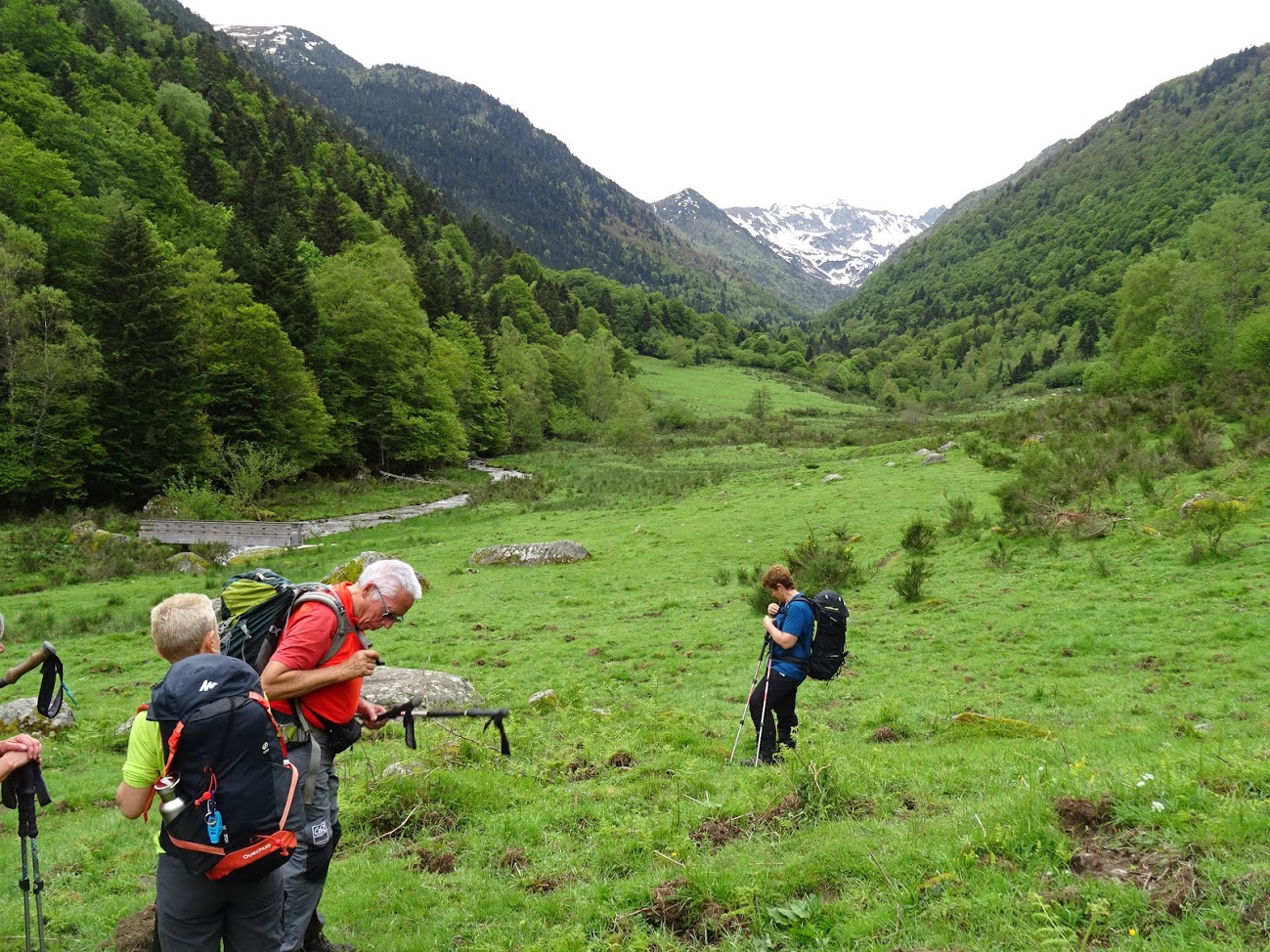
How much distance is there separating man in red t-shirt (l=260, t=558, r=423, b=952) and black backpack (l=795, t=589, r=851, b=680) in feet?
16.5

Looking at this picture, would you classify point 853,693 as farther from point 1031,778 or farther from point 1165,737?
point 1031,778

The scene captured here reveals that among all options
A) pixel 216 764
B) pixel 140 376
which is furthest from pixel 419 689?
pixel 140 376

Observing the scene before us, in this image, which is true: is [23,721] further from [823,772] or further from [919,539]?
[919,539]

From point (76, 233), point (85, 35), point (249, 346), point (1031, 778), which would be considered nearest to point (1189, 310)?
point (1031, 778)

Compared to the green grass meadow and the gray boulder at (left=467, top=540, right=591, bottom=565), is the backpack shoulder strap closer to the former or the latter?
the green grass meadow

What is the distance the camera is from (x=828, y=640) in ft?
26.0

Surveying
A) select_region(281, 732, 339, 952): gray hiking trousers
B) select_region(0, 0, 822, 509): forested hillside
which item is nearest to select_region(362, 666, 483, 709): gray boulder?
select_region(281, 732, 339, 952): gray hiking trousers

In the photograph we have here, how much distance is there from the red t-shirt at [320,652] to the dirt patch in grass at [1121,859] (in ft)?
17.0

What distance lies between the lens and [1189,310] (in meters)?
43.4

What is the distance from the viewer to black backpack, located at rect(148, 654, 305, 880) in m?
3.30

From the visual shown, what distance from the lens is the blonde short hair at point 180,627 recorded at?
368 cm

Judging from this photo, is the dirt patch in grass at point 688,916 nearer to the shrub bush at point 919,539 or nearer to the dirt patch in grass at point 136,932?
the dirt patch in grass at point 136,932

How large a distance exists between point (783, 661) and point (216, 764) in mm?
6340

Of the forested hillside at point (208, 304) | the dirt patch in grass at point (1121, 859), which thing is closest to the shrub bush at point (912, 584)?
the dirt patch in grass at point (1121, 859)
